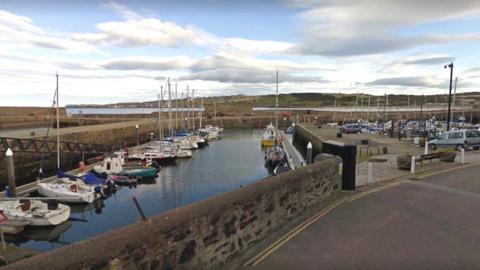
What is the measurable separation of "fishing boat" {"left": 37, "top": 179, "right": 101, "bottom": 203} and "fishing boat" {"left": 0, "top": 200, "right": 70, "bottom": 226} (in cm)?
375

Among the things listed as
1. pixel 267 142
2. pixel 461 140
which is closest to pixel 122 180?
pixel 461 140

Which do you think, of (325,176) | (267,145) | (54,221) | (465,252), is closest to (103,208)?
(54,221)

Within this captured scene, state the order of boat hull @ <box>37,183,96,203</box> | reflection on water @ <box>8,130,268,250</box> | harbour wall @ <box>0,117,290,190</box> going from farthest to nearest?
harbour wall @ <box>0,117,290,190</box>
boat hull @ <box>37,183,96,203</box>
reflection on water @ <box>8,130,268,250</box>

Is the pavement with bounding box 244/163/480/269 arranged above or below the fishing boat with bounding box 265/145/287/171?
above

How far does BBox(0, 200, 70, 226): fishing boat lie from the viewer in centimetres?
1934

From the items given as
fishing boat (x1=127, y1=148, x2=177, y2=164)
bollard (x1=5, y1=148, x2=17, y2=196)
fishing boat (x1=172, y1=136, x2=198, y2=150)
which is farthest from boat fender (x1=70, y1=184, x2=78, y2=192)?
fishing boat (x1=172, y1=136, x2=198, y2=150)

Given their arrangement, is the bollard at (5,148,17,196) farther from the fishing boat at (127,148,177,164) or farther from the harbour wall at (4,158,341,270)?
the fishing boat at (127,148,177,164)

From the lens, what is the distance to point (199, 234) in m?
6.87

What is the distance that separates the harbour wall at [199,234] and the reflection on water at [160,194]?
44.7ft

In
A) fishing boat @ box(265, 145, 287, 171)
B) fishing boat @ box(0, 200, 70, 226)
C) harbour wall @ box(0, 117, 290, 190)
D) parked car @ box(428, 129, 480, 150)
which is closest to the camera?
fishing boat @ box(0, 200, 70, 226)

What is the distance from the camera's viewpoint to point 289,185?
34.2ft

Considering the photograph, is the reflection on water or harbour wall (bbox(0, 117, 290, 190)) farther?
harbour wall (bbox(0, 117, 290, 190))

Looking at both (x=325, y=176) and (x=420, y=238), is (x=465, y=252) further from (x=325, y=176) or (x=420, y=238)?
(x=325, y=176)

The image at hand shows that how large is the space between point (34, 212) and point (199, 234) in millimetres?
16360
